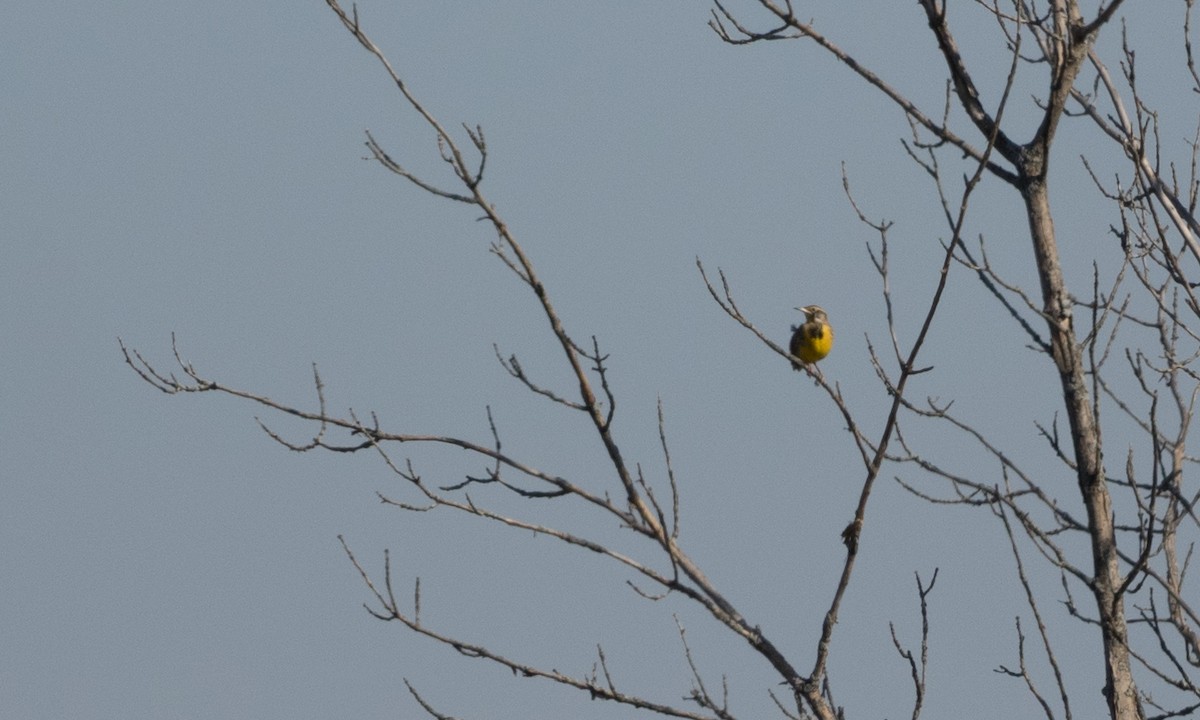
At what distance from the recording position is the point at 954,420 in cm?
559

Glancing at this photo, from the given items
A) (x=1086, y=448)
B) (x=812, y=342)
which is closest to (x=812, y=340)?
(x=812, y=342)

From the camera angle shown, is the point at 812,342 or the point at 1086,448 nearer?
the point at 1086,448

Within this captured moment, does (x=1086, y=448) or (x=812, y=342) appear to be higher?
(x=812, y=342)

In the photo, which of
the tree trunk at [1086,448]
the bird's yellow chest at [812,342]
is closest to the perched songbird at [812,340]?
the bird's yellow chest at [812,342]

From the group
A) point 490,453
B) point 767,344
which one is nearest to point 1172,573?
point 767,344

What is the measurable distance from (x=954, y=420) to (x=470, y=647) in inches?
76.9

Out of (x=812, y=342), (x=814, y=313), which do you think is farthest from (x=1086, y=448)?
(x=814, y=313)

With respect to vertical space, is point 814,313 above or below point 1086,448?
above

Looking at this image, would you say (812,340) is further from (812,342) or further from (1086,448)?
(1086,448)

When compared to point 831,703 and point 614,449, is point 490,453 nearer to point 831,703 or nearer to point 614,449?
point 614,449

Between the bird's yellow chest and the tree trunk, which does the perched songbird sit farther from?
the tree trunk

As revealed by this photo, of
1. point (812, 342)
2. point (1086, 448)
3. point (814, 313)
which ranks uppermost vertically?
point (814, 313)

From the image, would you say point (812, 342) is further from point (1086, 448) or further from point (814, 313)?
point (1086, 448)

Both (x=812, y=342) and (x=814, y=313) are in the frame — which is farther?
(x=814, y=313)
